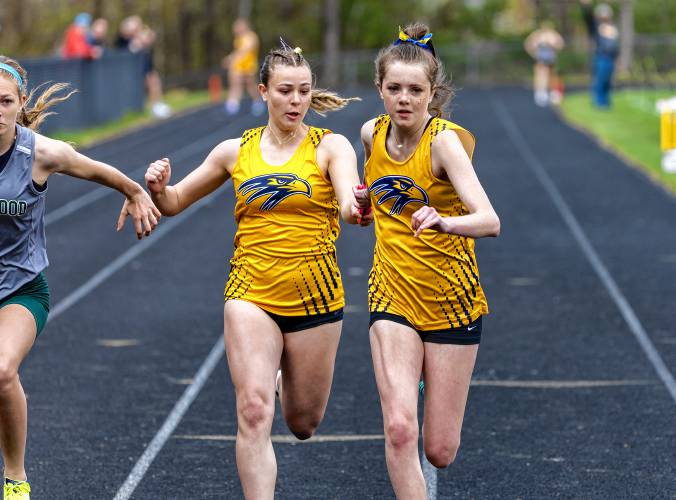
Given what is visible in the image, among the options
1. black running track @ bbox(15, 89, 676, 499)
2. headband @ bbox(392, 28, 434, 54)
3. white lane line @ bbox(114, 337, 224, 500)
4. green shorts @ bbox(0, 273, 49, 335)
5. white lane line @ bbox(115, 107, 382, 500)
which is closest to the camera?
headband @ bbox(392, 28, 434, 54)

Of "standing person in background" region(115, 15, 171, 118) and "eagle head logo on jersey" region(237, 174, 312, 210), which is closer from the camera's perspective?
"eagle head logo on jersey" region(237, 174, 312, 210)

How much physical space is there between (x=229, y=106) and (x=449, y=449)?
26369mm

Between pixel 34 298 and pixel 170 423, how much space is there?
6.52 ft

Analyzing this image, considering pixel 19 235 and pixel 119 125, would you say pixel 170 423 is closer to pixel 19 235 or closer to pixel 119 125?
pixel 19 235

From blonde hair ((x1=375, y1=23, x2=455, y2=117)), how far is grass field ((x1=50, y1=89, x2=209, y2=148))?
13584mm

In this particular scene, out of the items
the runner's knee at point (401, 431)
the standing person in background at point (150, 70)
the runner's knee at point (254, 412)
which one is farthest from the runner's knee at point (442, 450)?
the standing person in background at point (150, 70)

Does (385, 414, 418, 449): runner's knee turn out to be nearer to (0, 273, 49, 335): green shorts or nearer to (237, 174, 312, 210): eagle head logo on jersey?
(237, 174, 312, 210): eagle head logo on jersey

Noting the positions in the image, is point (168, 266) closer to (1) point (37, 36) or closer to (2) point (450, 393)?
(2) point (450, 393)

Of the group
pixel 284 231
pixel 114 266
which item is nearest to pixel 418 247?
pixel 284 231

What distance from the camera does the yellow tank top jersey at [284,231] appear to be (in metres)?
5.19

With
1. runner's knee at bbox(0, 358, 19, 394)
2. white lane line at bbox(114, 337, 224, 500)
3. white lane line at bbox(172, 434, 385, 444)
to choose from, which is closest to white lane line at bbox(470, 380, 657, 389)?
white lane line at bbox(172, 434, 385, 444)

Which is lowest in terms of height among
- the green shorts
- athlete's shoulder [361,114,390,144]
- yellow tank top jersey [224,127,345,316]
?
the green shorts

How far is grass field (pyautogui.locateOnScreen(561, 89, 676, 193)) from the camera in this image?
67.4 feet

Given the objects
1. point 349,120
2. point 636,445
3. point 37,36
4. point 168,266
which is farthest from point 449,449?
point 37,36
